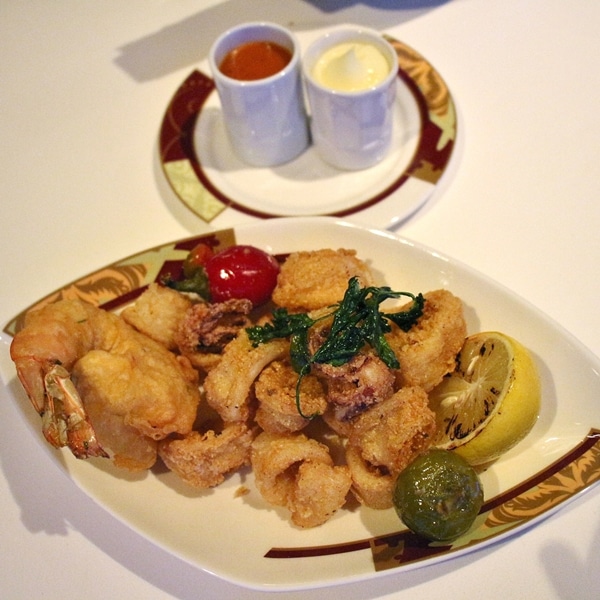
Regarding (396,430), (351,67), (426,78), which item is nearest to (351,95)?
(351,67)

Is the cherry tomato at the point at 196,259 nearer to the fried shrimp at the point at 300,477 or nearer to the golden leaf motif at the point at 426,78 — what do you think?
the fried shrimp at the point at 300,477

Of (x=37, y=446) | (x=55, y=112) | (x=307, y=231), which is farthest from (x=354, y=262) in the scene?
(x=55, y=112)

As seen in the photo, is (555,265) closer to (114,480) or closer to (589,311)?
(589,311)

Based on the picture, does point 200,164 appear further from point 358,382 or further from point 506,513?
point 506,513

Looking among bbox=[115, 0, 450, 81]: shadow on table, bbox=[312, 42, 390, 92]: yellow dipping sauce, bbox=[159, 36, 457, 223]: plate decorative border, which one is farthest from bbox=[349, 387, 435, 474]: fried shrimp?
bbox=[115, 0, 450, 81]: shadow on table

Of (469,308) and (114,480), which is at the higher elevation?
(469,308)
